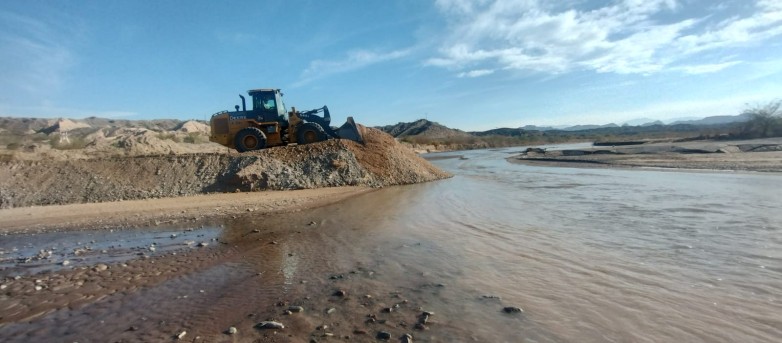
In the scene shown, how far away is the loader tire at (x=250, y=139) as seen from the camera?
1858 centimetres

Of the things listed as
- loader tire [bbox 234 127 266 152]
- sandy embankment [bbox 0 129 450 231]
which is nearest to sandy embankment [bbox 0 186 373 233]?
sandy embankment [bbox 0 129 450 231]

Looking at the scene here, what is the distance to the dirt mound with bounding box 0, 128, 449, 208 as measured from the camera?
582 inches

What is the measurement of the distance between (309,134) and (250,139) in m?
2.49

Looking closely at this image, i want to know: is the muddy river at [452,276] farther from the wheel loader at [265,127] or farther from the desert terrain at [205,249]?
the wheel loader at [265,127]

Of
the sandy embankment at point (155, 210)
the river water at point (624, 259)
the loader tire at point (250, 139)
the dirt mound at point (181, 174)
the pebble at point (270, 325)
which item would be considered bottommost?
the river water at point (624, 259)

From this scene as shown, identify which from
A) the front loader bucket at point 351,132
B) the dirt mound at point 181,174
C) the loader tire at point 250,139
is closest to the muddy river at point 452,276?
the dirt mound at point 181,174

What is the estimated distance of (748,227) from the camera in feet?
27.1

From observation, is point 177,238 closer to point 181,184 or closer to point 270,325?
point 270,325

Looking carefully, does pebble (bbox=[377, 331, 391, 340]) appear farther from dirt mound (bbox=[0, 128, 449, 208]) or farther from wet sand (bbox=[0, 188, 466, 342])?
dirt mound (bbox=[0, 128, 449, 208])

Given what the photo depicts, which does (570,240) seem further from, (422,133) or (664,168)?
(422,133)

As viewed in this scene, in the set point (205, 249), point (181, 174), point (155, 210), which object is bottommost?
point (205, 249)

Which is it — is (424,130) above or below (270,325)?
above

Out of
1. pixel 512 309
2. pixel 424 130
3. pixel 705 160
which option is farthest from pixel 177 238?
pixel 424 130

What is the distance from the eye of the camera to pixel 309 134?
63.7 feet
